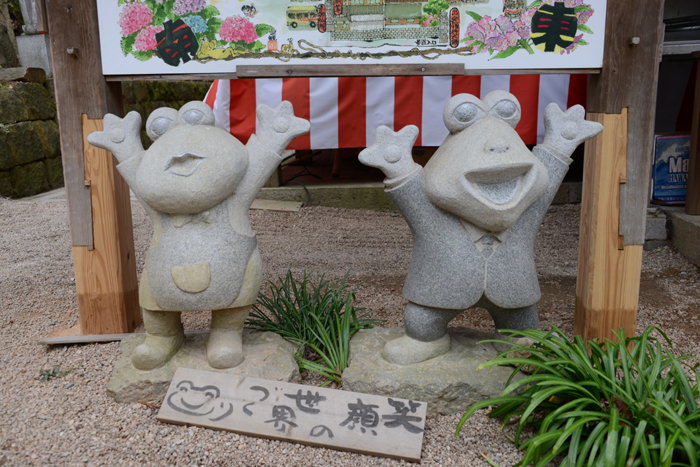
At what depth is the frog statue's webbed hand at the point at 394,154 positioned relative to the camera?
7.52ft

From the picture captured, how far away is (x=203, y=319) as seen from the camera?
11.1 ft

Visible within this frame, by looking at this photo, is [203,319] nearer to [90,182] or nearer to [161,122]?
[90,182]

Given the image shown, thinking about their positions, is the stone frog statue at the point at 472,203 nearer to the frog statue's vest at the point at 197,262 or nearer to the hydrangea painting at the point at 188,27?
the frog statue's vest at the point at 197,262

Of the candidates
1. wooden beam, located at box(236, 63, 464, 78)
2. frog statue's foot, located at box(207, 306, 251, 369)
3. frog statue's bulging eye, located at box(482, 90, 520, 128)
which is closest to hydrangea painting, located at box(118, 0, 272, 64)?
wooden beam, located at box(236, 63, 464, 78)

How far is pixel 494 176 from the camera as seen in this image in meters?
2.16

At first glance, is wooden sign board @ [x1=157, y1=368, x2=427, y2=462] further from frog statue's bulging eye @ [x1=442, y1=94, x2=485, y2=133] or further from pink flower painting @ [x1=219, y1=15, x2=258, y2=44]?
pink flower painting @ [x1=219, y1=15, x2=258, y2=44]

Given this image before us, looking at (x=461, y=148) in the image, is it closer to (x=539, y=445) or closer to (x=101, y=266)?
(x=539, y=445)

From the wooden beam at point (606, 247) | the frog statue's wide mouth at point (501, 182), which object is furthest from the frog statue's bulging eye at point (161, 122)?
the wooden beam at point (606, 247)

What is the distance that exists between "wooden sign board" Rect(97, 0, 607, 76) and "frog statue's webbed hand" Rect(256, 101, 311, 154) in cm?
33

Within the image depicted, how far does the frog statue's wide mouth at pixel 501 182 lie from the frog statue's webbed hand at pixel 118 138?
1452 mm

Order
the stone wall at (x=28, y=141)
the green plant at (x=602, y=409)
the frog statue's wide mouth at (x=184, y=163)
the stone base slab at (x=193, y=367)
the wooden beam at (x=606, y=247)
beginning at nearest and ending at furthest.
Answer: the green plant at (x=602, y=409)
the frog statue's wide mouth at (x=184, y=163)
the stone base slab at (x=193, y=367)
the wooden beam at (x=606, y=247)
the stone wall at (x=28, y=141)

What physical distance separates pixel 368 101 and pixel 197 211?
3.38 meters

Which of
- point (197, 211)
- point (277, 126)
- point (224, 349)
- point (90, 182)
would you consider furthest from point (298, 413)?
point (90, 182)

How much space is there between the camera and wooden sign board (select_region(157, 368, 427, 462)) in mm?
2107
